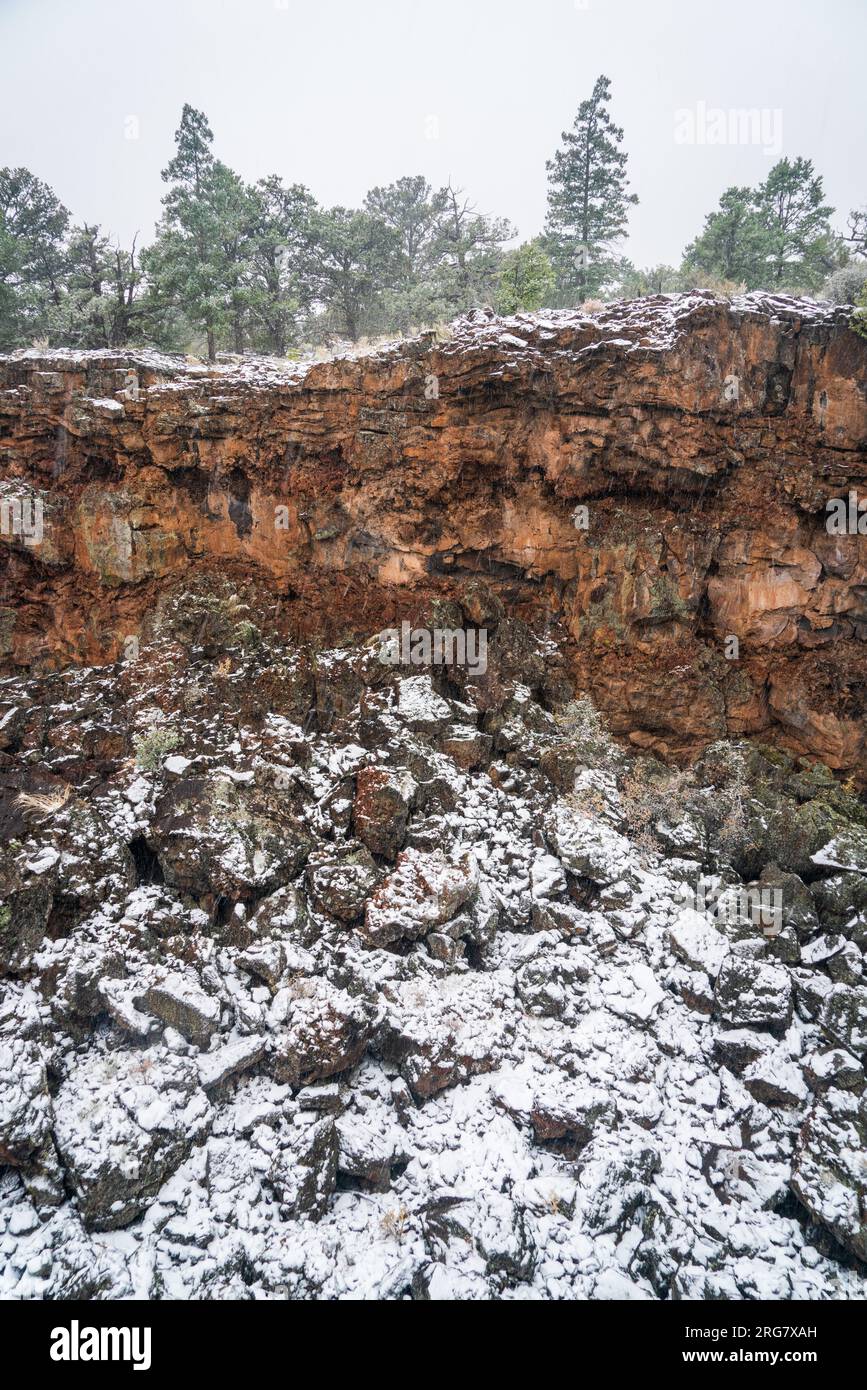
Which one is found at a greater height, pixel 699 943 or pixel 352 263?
pixel 352 263

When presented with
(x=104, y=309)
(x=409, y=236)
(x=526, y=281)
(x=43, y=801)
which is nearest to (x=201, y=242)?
(x=104, y=309)

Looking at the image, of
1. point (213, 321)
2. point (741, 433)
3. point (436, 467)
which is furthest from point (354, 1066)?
point (213, 321)

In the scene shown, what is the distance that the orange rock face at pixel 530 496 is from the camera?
9.93 meters

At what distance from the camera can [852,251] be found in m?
17.7

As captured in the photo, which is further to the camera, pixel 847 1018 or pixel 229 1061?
pixel 847 1018

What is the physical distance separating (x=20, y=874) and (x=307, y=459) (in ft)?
26.7

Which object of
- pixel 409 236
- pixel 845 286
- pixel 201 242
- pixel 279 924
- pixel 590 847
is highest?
pixel 409 236

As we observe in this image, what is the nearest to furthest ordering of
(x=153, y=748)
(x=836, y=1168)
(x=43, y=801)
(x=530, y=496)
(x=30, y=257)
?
(x=836, y=1168), (x=43, y=801), (x=153, y=748), (x=530, y=496), (x=30, y=257)

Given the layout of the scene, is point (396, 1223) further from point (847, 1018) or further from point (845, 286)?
point (845, 286)

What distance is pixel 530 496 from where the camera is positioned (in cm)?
1095

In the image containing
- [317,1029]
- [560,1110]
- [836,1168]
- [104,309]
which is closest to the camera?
[836,1168]

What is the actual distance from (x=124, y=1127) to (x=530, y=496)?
1083cm

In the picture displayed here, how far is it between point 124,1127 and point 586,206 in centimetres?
2451

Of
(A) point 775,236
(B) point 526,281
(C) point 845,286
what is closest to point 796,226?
(A) point 775,236
